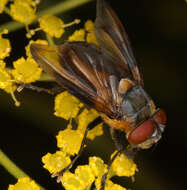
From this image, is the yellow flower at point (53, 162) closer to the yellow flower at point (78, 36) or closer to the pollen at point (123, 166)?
the pollen at point (123, 166)

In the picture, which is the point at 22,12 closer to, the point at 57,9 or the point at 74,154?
the point at 57,9

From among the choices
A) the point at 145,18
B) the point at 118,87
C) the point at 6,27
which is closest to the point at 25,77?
the point at 6,27

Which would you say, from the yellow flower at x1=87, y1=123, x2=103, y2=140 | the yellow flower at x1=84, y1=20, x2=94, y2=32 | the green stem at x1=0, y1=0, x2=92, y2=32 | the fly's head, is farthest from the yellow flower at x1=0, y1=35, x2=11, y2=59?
the fly's head

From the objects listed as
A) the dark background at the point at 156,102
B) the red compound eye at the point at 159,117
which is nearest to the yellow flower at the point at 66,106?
the dark background at the point at 156,102

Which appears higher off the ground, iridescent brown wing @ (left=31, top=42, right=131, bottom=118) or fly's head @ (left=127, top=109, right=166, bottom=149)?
iridescent brown wing @ (left=31, top=42, right=131, bottom=118)

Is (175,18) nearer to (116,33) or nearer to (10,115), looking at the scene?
(116,33)

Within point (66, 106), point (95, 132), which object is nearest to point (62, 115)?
point (66, 106)

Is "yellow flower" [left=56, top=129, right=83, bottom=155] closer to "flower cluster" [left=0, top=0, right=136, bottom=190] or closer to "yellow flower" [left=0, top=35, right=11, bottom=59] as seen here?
"flower cluster" [left=0, top=0, right=136, bottom=190]
